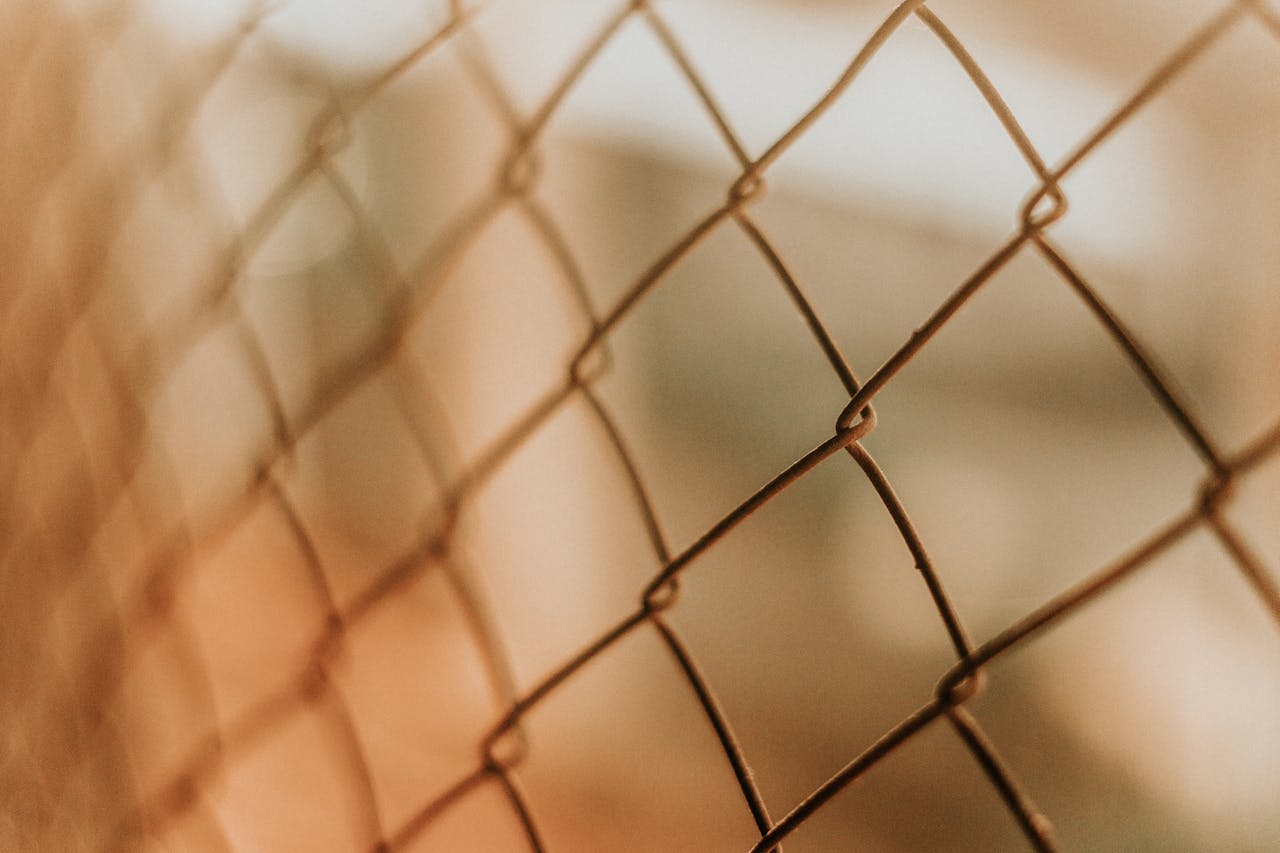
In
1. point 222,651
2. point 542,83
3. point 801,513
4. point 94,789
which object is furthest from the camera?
point 801,513

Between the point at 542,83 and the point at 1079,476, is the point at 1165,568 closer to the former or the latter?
the point at 1079,476

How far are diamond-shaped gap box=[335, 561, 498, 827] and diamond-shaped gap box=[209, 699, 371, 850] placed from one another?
106 millimetres

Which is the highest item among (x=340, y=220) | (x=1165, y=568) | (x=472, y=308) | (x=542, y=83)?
(x=340, y=220)

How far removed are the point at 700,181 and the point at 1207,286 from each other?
5.94 ft

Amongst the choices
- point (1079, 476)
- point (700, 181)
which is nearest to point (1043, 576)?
point (1079, 476)

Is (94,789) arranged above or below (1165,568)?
below

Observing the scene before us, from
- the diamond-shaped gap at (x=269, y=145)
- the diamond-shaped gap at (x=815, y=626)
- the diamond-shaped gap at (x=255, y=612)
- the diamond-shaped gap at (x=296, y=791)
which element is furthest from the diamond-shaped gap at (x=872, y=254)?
the diamond-shaped gap at (x=296, y=791)

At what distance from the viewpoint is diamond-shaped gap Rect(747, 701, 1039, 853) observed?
203 cm

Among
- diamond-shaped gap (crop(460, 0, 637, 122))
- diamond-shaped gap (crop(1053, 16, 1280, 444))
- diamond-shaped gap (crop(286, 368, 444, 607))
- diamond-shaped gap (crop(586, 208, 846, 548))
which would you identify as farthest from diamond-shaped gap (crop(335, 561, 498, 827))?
diamond-shaped gap (crop(1053, 16, 1280, 444))

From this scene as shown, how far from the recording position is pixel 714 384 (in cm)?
249

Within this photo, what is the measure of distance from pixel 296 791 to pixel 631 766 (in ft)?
2.67

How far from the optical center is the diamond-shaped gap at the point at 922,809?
6.66 feet

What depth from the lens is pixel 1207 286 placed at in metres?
3.26

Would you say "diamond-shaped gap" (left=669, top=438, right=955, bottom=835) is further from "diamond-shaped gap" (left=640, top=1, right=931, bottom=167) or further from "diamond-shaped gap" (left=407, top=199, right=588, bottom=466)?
"diamond-shaped gap" (left=640, top=1, right=931, bottom=167)
